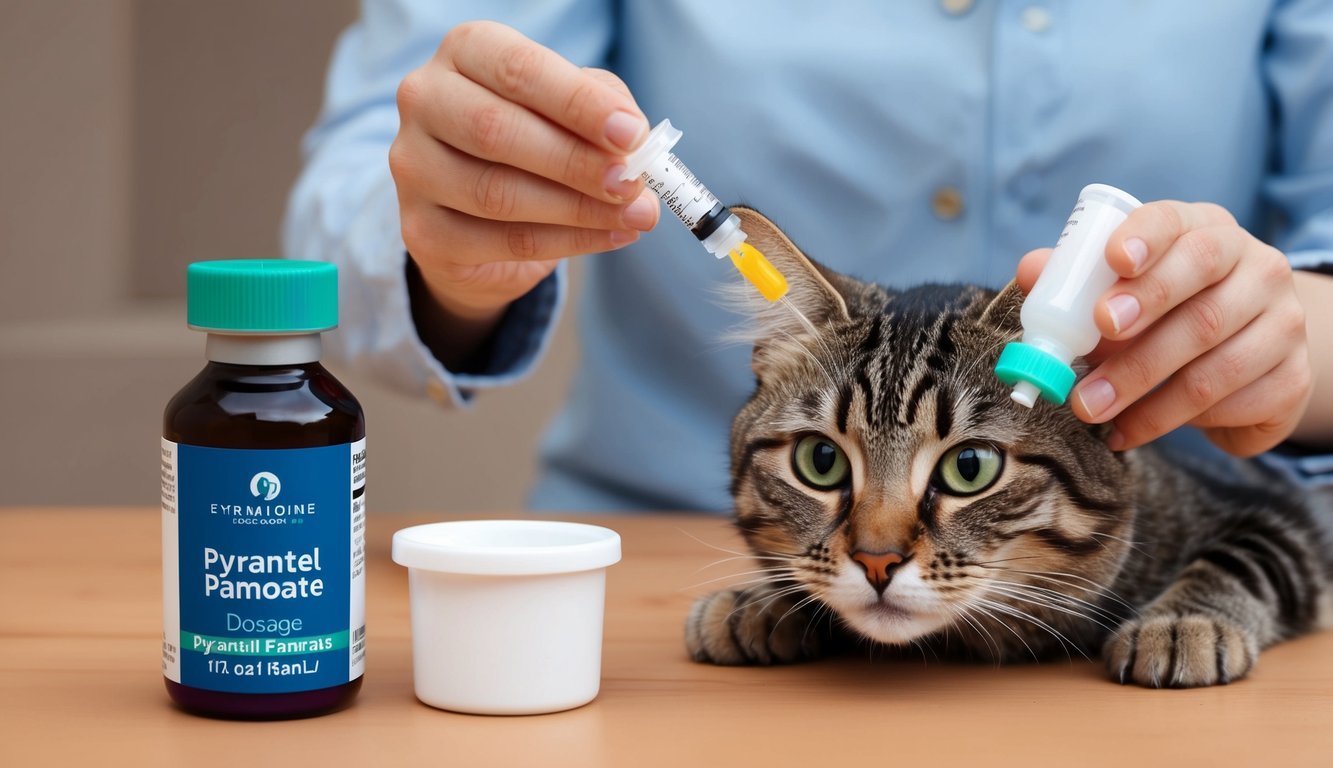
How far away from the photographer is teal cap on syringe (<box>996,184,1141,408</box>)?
2.89 feet

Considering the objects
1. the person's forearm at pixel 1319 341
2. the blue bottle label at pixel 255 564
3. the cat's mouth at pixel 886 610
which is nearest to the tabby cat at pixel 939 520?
the cat's mouth at pixel 886 610

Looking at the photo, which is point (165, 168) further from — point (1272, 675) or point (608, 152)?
point (1272, 675)

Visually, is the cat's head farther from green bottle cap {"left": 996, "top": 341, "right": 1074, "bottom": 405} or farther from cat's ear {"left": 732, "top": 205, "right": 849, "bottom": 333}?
green bottle cap {"left": 996, "top": 341, "right": 1074, "bottom": 405}

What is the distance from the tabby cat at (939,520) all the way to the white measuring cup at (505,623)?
193 mm

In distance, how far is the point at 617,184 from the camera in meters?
0.94

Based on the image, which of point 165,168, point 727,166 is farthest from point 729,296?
point 165,168

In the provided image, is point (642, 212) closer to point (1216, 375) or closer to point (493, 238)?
point (493, 238)

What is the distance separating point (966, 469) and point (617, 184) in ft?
1.14

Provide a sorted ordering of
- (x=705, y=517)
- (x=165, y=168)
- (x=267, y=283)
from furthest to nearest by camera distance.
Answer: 1. (x=165, y=168)
2. (x=705, y=517)
3. (x=267, y=283)

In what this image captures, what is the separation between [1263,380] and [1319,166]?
645mm

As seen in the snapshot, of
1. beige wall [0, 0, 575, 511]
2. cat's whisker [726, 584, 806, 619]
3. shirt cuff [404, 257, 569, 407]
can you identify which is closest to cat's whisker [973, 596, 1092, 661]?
cat's whisker [726, 584, 806, 619]

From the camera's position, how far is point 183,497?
817mm

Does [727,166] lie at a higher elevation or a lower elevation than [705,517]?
higher

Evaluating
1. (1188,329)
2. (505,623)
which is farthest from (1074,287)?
(505,623)
